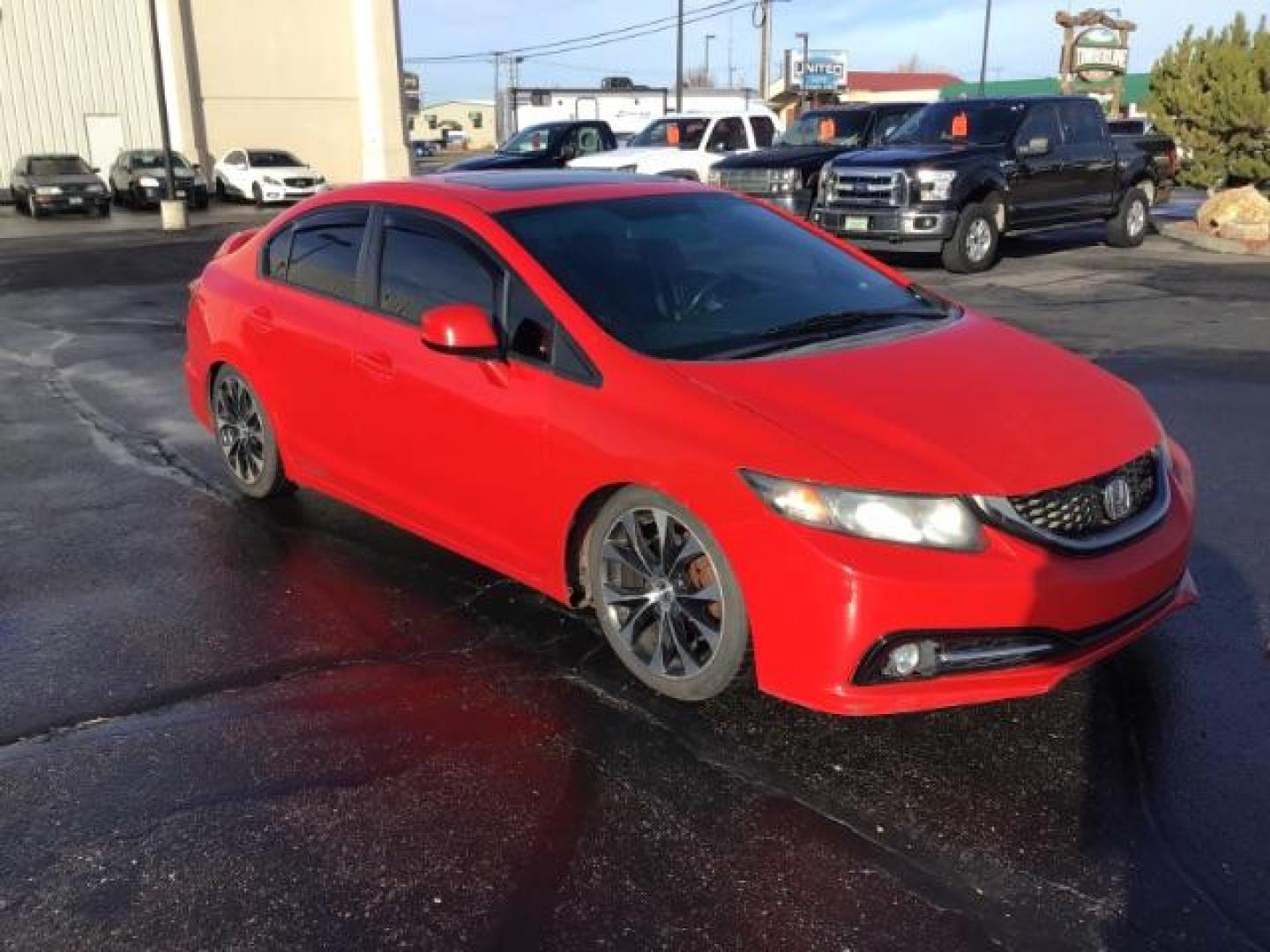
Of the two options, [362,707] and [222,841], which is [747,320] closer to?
[362,707]

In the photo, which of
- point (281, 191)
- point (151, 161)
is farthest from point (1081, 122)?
point (151, 161)

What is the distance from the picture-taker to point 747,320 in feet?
13.5

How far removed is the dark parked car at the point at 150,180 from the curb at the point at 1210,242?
2292 centimetres

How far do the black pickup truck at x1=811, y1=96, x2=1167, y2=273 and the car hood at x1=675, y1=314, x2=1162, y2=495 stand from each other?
436 inches

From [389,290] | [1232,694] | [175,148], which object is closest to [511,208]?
[389,290]

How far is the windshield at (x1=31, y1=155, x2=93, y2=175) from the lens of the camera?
29703 mm

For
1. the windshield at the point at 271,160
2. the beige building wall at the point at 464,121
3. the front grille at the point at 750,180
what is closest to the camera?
the front grille at the point at 750,180

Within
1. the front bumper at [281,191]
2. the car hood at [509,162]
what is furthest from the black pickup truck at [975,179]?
the front bumper at [281,191]

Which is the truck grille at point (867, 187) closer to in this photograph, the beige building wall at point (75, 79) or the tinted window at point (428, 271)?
the tinted window at point (428, 271)

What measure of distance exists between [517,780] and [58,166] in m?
31.6

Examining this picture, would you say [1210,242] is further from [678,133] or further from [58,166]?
[58,166]

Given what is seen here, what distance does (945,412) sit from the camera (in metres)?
3.49

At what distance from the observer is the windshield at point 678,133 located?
20938mm

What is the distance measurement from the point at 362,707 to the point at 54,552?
89.7 inches
